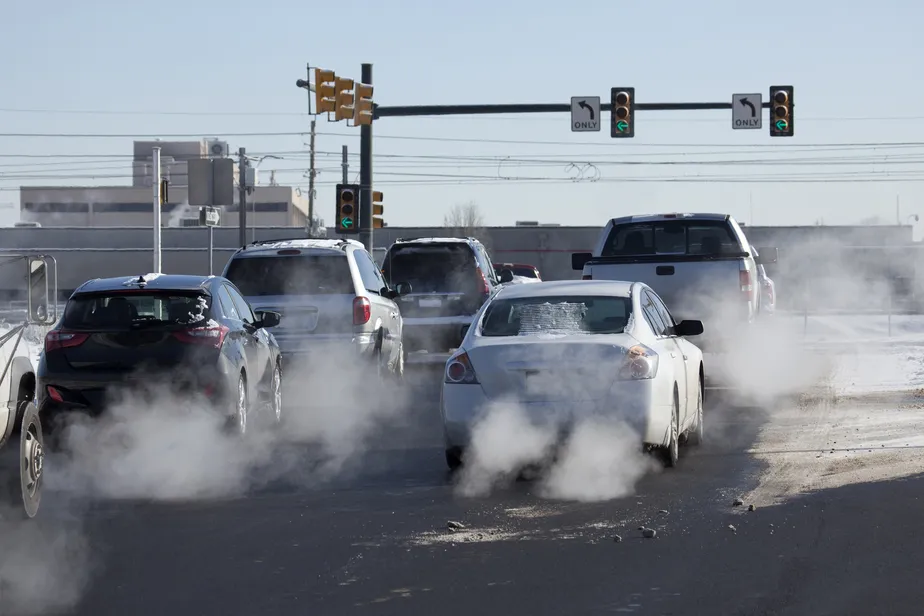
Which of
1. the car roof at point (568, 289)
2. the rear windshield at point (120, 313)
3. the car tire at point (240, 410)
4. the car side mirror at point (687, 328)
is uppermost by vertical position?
the car roof at point (568, 289)

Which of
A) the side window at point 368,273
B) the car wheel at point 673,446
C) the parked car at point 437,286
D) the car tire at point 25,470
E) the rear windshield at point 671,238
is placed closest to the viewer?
the car tire at point 25,470

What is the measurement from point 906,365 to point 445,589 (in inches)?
667

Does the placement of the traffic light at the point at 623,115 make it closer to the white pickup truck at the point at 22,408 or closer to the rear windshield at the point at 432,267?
the rear windshield at the point at 432,267

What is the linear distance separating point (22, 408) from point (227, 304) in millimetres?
4300

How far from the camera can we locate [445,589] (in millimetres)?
6863

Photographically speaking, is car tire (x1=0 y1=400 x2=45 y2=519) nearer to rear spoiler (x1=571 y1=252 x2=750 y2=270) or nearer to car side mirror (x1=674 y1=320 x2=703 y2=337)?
car side mirror (x1=674 y1=320 x2=703 y2=337)

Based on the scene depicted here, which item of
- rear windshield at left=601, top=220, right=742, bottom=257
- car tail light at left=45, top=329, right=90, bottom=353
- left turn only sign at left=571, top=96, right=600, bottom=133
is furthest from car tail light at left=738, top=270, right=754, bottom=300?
left turn only sign at left=571, top=96, right=600, bottom=133

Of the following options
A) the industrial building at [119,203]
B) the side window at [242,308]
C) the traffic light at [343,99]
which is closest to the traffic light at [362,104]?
the traffic light at [343,99]

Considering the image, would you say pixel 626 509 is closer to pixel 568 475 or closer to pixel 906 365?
pixel 568 475

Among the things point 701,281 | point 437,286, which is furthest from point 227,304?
point 437,286

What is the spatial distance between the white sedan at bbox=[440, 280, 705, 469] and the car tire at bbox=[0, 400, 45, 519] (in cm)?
304

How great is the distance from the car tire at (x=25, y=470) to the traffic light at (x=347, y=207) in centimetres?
2053

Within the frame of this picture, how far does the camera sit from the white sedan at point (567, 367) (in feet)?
33.6

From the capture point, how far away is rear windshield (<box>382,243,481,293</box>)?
22.4 m
